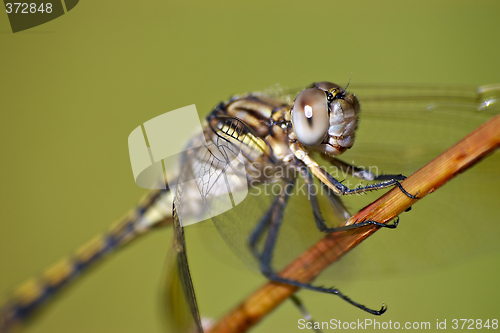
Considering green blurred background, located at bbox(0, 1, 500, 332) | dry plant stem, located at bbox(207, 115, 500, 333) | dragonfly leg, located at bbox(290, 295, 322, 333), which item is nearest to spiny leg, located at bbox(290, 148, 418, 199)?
dry plant stem, located at bbox(207, 115, 500, 333)

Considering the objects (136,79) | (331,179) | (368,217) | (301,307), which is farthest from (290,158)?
(136,79)

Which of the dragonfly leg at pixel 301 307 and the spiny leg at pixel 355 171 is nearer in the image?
the spiny leg at pixel 355 171

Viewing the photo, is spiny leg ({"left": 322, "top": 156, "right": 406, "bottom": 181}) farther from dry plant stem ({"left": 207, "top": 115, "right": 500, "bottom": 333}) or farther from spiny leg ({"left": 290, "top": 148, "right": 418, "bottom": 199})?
dry plant stem ({"left": 207, "top": 115, "right": 500, "bottom": 333})

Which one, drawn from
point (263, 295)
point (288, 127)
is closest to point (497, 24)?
point (288, 127)

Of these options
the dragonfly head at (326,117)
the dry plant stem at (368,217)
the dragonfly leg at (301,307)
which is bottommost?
the dragonfly leg at (301,307)

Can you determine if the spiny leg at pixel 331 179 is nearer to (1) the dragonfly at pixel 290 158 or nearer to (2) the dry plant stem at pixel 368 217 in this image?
(1) the dragonfly at pixel 290 158

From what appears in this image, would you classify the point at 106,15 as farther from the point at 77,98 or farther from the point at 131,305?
the point at 131,305

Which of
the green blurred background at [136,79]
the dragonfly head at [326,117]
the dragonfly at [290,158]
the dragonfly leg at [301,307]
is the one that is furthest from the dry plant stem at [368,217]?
the green blurred background at [136,79]

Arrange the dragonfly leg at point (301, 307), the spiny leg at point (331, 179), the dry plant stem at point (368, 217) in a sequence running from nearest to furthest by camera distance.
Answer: the dry plant stem at point (368, 217), the spiny leg at point (331, 179), the dragonfly leg at point (301, 307)
